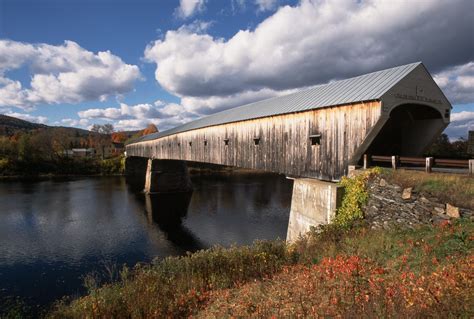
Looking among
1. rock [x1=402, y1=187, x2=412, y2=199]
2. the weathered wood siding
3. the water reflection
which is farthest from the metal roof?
the water reflection

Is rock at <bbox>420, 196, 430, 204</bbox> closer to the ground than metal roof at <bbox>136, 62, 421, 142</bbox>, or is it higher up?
closer to the ground

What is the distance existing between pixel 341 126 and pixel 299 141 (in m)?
2.43

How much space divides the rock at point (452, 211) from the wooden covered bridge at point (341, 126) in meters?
3.25

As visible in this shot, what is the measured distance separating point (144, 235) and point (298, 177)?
41.3ft

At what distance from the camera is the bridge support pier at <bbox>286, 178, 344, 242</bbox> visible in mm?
9859

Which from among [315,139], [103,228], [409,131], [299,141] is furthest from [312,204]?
[103,228]

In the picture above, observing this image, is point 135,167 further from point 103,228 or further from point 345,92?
point 345,92

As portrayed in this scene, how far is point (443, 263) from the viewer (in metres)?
5.81

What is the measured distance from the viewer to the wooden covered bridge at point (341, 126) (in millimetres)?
9867

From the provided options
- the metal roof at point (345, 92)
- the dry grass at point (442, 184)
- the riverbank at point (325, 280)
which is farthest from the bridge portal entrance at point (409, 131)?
the riverbank at point (325, 280)

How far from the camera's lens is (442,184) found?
7.72m

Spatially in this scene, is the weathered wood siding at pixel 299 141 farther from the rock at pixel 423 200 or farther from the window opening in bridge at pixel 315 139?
the rock at pixel 423 200

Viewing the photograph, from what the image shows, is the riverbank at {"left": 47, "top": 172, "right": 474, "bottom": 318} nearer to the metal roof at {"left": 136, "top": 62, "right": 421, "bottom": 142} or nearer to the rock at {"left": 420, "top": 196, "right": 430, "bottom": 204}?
the rock at {"left": 420, "top": 196, "right": 430, "bottom": 204}

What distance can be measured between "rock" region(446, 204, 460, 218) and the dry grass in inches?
4.9
